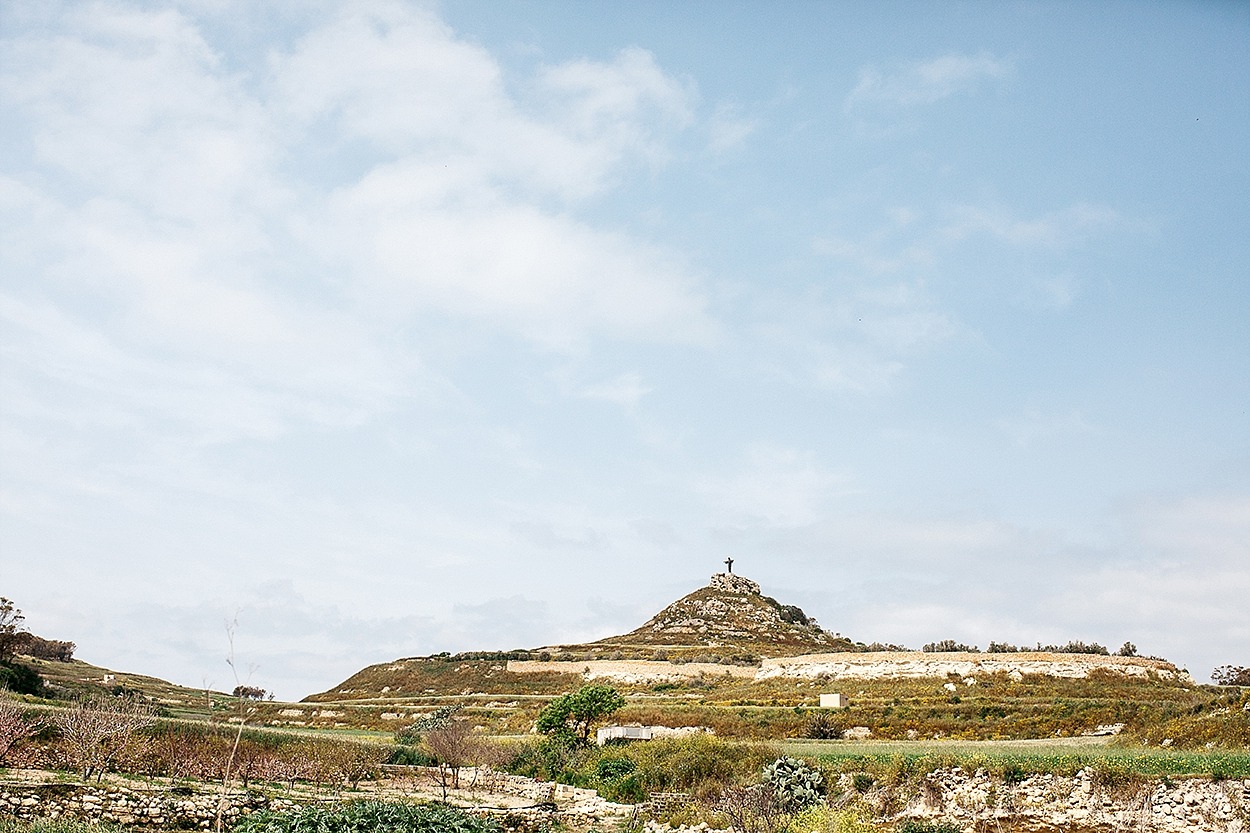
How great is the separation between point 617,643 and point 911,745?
2185 inches

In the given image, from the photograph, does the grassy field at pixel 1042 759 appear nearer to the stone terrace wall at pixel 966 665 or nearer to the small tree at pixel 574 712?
the small tree at pixel 574 712

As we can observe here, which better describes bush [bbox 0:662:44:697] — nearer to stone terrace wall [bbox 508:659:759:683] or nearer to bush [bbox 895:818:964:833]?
bush [bbox 895:818:964:833]

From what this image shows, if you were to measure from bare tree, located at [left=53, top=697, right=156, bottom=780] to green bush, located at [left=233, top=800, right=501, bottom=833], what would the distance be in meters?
5.56

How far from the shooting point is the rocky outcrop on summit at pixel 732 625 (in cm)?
8175

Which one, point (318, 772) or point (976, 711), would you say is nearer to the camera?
point (318, 772)

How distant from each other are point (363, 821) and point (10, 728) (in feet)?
32.2

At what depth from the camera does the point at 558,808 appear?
22938 mm

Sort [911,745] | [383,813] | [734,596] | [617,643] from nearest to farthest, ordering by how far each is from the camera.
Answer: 1. [383,813]
2. [911,745]
3. [617,643]
4. [734,596]

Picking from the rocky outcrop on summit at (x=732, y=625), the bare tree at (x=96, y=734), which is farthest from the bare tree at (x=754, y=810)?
the rocky outcrop on summit at (x=732, y=625)

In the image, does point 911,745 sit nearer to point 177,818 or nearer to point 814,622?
point 177,818

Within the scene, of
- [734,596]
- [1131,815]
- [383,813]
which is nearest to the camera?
[383,813]

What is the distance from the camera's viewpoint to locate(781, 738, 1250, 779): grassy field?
2120 cm

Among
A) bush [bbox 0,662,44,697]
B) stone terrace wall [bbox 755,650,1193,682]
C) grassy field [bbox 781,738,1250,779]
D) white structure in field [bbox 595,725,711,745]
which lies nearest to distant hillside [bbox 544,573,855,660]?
stone terrace wall [bbox 755,650,1193,682]

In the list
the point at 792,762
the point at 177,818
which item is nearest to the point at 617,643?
the point at 792,762
